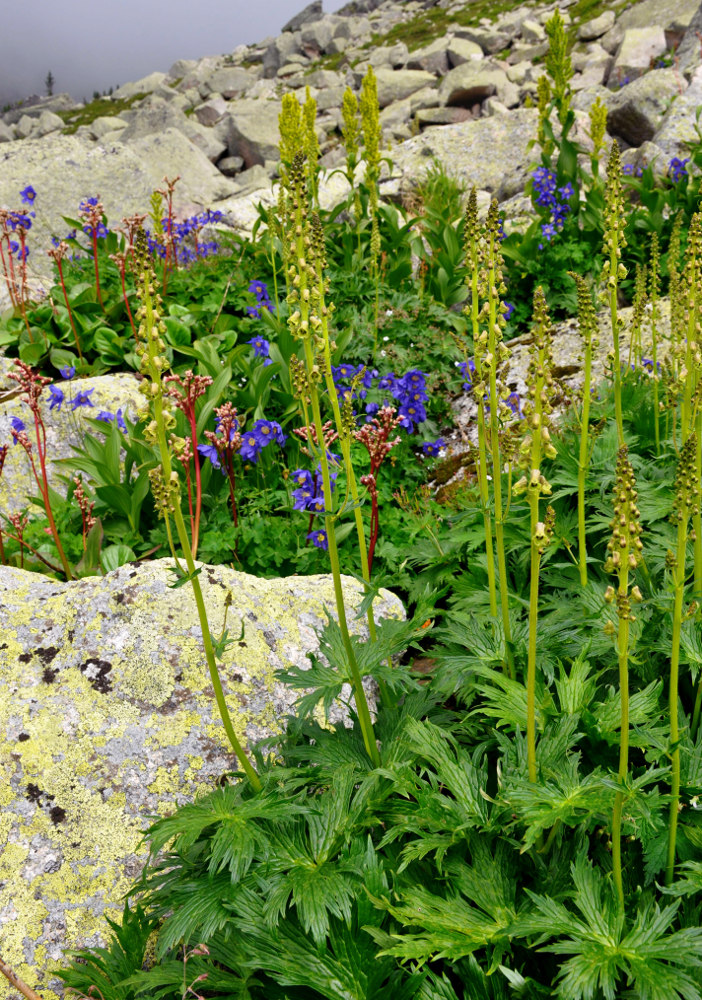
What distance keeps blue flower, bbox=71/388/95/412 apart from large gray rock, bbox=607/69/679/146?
994 centimetres

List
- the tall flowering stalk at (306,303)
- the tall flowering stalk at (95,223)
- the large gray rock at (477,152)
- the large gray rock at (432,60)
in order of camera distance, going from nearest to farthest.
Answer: the tall flowering stalk at (306,303)
the tall flowering stalk at (95,223)
the large gray rock at (477,152)
the large gray rock at (432,60)

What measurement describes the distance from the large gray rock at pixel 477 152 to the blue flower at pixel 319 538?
8.58 meters

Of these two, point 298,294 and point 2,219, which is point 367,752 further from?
point 2,219

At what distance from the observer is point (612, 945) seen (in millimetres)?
1896

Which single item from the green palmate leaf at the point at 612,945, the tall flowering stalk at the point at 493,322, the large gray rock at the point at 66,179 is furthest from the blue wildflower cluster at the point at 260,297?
the green palmate leaf at the point at 612,945

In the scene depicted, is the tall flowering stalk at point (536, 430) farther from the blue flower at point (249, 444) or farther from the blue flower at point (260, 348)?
the blue flower at point (260, 348)

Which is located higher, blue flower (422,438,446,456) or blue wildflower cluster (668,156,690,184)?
blue wildflower cluster (668,156,690,184)

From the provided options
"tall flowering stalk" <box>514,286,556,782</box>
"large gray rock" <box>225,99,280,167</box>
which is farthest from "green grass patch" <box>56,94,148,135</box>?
"tall flowering stalk" <box>514,286,556,782</box>

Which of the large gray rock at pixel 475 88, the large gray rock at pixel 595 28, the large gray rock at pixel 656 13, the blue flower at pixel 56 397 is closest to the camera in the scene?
the blue flower at pixel 56 397

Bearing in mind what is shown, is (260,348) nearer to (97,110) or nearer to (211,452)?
(211,452)

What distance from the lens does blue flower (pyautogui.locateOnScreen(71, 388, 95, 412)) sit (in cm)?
561

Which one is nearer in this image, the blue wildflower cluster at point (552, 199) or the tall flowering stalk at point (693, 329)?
the tall flowering stalk at point (693, 329)

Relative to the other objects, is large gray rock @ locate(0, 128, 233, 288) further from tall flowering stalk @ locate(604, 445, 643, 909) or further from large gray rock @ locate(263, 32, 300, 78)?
large gray rock @ locate(263, 32, 300, 78)

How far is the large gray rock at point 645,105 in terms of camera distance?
11.5 metres
